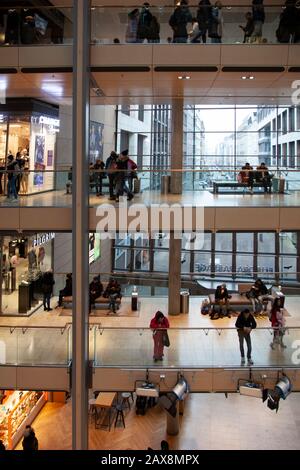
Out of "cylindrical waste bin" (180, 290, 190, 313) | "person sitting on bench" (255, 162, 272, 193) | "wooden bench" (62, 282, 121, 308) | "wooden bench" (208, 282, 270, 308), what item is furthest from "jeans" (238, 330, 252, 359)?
"wooden bench" (62, 282, 121, 308)

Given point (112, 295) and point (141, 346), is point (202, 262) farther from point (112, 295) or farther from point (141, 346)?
point (141, 346)

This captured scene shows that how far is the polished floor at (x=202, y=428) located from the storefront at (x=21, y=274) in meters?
3.83

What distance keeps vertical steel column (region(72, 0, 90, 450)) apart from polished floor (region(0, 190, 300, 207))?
697mm

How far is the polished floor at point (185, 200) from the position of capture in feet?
36.4

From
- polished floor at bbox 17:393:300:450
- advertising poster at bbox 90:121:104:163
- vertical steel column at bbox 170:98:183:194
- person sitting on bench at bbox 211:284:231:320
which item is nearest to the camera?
person sitting on bench at bbox 211:284:231:320

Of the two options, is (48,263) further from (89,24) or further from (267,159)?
(267,159)

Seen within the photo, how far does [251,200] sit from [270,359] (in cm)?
351

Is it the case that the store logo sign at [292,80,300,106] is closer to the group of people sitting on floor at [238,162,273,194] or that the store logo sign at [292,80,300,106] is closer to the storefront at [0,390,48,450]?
the group of people sitting on floor at [238,162,273,194]

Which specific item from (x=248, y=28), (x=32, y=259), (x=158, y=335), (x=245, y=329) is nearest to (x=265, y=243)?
(x=32, y=259)

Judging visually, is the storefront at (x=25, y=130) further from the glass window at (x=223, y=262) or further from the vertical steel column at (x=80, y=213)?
the glass window at (x=223, y=262)

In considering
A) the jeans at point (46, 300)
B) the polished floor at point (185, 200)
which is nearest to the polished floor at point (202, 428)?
the jeans at point (46, 300)

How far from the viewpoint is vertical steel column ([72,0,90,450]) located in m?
10.3

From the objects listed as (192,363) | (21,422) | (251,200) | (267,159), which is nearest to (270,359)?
(192,363)

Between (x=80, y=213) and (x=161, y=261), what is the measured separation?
1272cm
